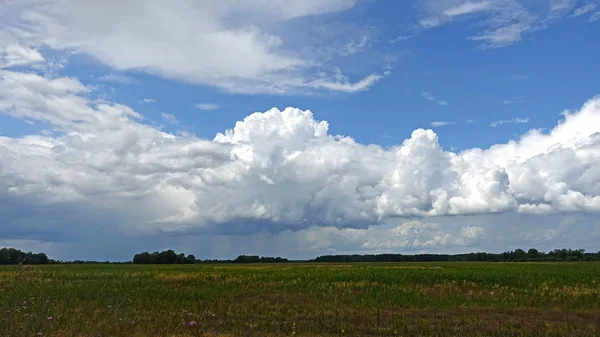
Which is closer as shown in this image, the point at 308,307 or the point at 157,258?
the point at 308,307

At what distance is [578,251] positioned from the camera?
5979 inches

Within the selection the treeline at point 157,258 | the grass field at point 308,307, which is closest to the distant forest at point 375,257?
the treeline at point 157,258

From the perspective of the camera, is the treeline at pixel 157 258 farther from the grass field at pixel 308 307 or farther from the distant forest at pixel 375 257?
the grass field at pixel 308 307

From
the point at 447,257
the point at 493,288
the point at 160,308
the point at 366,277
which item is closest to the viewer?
the point at 160,308

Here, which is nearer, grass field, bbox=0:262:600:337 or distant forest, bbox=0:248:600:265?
grass field, bbox=0:262:600:337

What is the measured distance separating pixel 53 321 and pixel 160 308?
5755 millimetres

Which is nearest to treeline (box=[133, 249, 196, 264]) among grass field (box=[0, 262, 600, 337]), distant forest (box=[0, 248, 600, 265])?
distant forest (box=[0, 248, 600, 265])

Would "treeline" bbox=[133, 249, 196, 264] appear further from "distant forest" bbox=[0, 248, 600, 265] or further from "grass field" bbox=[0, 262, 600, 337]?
"grass field" bbox=[0, 262, 600, 337]

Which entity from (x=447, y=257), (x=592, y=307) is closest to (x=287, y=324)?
(x=592, y=307)

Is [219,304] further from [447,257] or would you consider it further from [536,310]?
[447,257]

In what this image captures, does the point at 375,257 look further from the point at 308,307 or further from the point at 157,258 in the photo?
the point at 308,307

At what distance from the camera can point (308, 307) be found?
66.6 ft

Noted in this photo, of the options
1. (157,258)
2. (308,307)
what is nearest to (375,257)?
(157,258)

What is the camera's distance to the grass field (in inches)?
553
